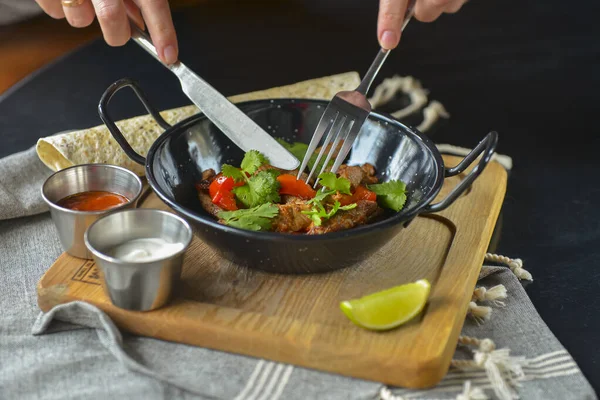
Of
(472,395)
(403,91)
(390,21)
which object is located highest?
(390,21)

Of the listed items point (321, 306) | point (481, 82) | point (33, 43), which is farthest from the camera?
point (33, 43)

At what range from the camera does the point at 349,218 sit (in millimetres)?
2605

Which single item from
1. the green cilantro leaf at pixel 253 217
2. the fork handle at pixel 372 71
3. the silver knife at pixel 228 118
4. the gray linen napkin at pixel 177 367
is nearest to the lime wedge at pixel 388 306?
the gray linen napkin at pixel 177 367

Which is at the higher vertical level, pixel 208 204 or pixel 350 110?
pixel 350 110

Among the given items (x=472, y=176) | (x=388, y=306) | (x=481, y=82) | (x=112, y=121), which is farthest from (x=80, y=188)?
(x=481, y=82)

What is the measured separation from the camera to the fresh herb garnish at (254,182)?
2672 mm

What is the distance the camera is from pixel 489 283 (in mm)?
2672

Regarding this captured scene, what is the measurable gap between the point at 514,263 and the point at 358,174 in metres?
0.62

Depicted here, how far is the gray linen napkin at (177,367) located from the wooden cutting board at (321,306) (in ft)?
0.15

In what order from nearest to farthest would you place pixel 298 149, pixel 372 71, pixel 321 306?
pixel 321 306 → pixel 372 71 → pixel 298 149

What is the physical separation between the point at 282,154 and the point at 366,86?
392 millimetres

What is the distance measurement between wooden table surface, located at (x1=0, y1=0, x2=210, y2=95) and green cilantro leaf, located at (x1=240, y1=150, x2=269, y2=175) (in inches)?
69.3

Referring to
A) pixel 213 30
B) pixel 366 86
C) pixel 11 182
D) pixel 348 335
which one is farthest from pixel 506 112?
pixel 11 182

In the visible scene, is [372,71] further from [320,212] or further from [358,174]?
[320,212]
